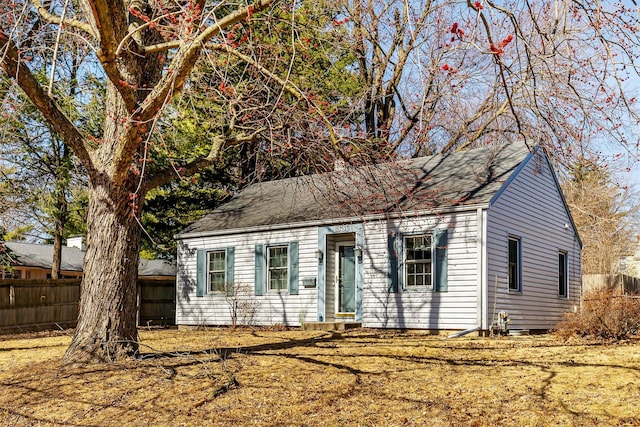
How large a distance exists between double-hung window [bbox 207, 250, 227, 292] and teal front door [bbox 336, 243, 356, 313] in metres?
3.58

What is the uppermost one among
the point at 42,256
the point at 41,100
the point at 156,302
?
the point at 41,100

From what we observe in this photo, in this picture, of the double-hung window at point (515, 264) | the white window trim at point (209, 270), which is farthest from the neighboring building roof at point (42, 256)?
the double-hung window at point (515, 264)

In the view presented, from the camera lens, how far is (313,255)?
1622 centimetres

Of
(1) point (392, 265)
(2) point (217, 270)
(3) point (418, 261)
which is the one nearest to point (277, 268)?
(2) point (217, 270)

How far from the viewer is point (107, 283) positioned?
30.7 feet

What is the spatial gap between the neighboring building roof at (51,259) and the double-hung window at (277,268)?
40.0ft

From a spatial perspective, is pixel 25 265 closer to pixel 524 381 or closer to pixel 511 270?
pixel 511 270

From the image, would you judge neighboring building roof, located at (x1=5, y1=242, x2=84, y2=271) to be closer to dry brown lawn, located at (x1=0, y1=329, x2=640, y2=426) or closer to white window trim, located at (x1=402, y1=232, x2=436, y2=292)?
dry brown lawn, located at (x1=0, y1=329, x2=640, y2=426)

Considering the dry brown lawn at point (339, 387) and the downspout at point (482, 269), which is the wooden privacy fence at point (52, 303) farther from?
the downspout at point (482, 269)

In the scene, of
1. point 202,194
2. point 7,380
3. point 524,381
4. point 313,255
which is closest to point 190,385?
point 7,380

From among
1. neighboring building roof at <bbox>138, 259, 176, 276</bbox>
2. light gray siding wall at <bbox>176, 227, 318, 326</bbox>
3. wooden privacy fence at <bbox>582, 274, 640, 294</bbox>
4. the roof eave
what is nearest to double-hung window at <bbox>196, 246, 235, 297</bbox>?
light gray siding wall at <bbox>176, 227, 318, 326</bbox>

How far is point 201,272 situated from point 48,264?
42.7 ft

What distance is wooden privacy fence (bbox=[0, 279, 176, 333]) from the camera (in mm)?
17453

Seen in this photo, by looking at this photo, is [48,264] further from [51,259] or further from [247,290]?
[247,290]
